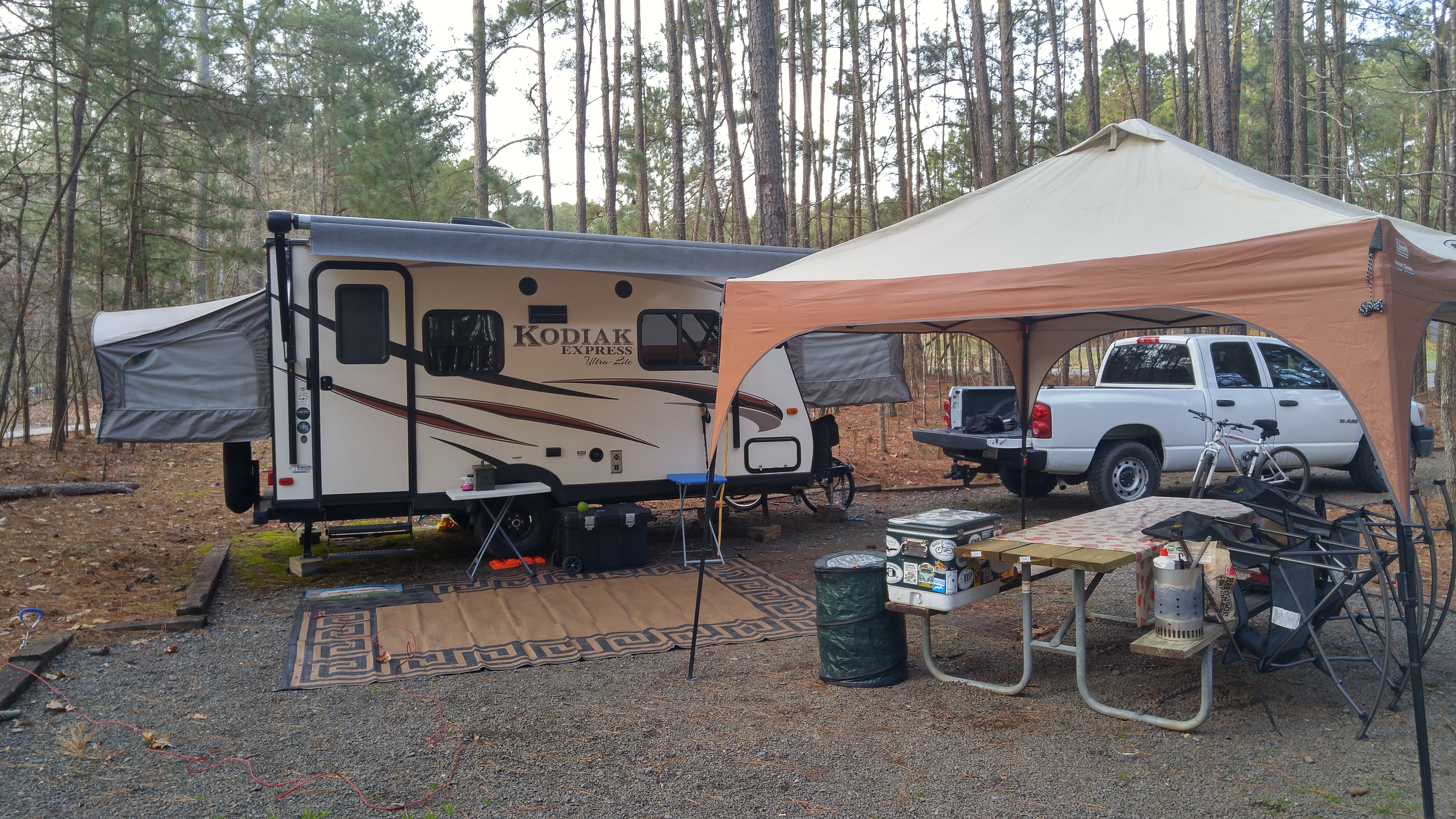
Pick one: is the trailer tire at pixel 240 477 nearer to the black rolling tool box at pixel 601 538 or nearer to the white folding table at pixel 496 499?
the white folding table at pixel 496 499

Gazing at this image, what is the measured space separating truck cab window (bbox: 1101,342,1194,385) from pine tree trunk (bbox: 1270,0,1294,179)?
4.39 meters

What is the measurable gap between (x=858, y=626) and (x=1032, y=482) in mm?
6185

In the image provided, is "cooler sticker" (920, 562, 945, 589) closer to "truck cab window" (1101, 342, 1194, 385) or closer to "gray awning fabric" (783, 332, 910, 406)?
"gray awning fabric" (783, 332, 910, 406)

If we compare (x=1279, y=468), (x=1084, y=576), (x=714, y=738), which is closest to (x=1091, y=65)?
(x=1279, y=468)

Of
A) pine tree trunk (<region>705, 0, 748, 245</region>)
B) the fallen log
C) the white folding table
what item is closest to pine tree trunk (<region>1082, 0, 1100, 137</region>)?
pine tree trunk (<region>705, 0, 748, 245</region>)

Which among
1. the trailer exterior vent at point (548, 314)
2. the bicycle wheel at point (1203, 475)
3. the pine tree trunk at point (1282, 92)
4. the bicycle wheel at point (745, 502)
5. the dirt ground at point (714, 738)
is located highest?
the pine tree trunk at point (1282, 92)

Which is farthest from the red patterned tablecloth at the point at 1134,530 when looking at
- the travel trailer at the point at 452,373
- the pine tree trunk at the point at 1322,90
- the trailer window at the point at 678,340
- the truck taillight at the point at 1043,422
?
the pine tree trunk at the point at 1322,90

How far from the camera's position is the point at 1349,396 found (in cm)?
331

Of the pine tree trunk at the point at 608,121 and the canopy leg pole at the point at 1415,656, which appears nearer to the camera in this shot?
the canopy leg pole at the point at 1415,656

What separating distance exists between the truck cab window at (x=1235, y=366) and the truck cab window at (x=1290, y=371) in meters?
0.16

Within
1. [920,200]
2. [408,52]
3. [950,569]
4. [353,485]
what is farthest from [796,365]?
[920,200]

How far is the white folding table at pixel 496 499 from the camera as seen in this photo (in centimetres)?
708

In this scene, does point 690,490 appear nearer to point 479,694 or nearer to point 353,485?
point 353,485

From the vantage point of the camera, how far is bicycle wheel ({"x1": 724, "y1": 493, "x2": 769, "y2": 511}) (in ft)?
32.4
